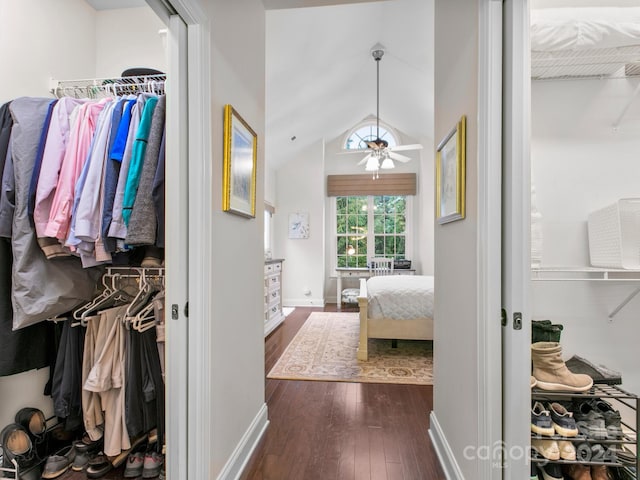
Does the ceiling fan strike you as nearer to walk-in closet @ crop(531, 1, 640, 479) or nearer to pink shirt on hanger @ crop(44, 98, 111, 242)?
walk-in closet @ crop(531, 1, 640, 479)

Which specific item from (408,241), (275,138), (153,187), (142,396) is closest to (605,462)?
(142,396)

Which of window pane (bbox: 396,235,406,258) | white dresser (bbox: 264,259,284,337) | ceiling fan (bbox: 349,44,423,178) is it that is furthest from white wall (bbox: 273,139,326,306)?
ceiling fan (bbox: 349,44,423,178)

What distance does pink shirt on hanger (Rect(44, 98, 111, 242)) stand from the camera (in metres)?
1.31

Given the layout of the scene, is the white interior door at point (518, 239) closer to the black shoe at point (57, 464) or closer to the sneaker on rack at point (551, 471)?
the sneaker on rack at point (551, 471)

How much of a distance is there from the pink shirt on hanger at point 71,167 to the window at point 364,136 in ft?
17.1

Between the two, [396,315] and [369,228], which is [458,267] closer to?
[396,315]

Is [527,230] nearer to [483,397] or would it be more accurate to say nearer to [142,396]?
[483,397]

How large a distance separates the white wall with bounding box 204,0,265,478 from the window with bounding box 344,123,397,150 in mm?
4469

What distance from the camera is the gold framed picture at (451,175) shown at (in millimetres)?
1356

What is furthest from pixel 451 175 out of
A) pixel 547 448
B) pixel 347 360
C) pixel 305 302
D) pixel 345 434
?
pixel 305 302

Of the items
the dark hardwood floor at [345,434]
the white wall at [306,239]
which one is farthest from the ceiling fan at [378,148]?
the dark hardwood floor at [345,434]

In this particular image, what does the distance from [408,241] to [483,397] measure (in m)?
5.10

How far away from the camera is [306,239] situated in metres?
5.85

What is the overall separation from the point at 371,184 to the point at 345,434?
4747mm
